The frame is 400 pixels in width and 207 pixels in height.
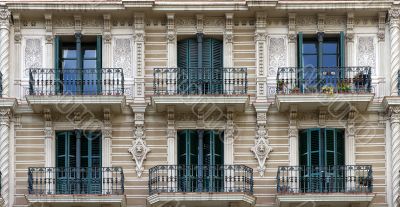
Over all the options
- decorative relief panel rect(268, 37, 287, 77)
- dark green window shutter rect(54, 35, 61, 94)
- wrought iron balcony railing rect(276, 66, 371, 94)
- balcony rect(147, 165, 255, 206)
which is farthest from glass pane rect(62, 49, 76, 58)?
wrought iron balcony railing rect(276, 66, 371, 94)

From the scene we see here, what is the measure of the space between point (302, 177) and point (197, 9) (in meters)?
6.32

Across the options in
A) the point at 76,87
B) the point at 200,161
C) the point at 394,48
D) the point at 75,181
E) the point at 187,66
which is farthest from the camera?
the point at 187,66

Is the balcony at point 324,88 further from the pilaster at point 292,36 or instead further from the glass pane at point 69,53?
the glass pane at point 69,53

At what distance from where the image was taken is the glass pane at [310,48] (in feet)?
151

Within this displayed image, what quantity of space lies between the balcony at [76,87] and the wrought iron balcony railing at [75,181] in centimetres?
200

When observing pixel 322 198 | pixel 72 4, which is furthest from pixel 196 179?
pixel 72 4

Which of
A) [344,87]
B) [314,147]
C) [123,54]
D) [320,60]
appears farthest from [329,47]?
[123,54]

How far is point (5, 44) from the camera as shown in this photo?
45406 mm

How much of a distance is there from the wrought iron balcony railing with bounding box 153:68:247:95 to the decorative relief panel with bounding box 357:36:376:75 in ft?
12.3

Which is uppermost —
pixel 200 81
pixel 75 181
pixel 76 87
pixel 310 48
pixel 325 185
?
pixel 310 48

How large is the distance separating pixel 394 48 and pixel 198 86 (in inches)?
250

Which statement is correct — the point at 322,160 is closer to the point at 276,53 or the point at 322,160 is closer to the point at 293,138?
the point at 293,138

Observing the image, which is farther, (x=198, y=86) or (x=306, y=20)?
(x=306, y=20)

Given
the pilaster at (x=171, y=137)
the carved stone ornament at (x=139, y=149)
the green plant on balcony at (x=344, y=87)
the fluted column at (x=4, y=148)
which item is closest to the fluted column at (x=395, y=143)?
the green plant on balcony at (x=344, y=87)
